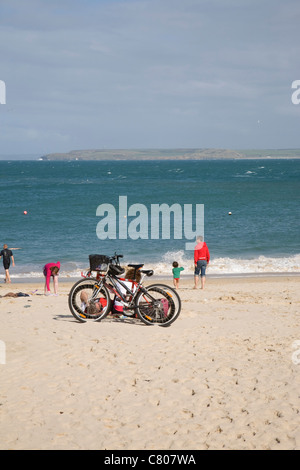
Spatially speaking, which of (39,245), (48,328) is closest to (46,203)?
(39,245)

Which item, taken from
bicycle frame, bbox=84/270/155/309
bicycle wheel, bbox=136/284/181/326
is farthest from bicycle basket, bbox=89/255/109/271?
bicycle wheel, bbox=136/284/181/326

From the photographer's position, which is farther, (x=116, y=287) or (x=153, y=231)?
(x=153, y=231)

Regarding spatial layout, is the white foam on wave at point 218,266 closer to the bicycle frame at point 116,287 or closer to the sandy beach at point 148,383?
the sandy beach at point 148,383

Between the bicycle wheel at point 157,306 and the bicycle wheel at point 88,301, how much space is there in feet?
2.04

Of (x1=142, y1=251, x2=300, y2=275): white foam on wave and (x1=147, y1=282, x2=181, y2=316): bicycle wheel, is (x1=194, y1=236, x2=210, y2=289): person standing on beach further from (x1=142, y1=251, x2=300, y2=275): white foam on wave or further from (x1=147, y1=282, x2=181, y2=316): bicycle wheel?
(x1=142, y1=251, x2=300, y2=275): white foam on wave

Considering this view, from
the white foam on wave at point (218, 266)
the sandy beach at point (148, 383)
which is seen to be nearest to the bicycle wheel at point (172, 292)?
the sandy beach at point (148, 383)

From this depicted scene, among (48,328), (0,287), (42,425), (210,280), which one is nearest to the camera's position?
(42,425)

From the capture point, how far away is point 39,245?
30.6 metres

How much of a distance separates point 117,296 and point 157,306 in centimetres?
76

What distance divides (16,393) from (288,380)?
3464 millimetres

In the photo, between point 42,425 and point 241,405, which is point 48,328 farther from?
point 241,405

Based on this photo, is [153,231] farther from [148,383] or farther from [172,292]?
[148,383]

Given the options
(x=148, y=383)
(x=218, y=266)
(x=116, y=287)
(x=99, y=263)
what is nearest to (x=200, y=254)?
(x=116, y=287)

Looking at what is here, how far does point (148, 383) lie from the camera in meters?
6.48
